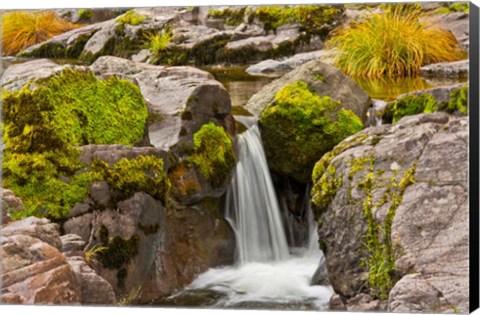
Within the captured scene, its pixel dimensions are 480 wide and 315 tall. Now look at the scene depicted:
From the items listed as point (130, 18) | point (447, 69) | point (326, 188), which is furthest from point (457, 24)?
point (130, 18)

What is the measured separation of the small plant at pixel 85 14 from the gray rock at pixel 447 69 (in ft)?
8.79

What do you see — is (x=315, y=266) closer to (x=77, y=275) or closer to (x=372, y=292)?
(x=372, y=292)

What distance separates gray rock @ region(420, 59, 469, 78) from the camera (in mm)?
6488

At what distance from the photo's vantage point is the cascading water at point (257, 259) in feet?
23.3

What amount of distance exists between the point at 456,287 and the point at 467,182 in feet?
2.36

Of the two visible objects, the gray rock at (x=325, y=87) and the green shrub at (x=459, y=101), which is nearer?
the green shrub at (x=459, y=101)

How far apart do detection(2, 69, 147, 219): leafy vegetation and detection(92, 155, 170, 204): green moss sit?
121mm

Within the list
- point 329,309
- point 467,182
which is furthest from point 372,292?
point 467,182

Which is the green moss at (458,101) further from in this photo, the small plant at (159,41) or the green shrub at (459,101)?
the small plant at (159,41)

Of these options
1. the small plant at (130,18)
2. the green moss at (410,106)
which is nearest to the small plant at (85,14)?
the small plant at (130,18)

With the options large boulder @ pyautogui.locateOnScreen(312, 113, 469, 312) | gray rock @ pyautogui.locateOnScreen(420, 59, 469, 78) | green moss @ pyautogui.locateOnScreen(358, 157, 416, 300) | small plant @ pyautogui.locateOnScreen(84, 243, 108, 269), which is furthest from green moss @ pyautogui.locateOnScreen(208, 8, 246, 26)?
small plant @ pyautogui.locateOnScreen(84, 243, 108, 269)

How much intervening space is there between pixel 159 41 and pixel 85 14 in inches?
25.1

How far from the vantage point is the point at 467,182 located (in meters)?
6.35

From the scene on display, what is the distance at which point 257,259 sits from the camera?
7465 mm
